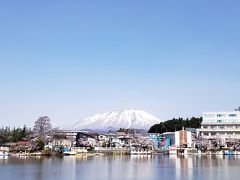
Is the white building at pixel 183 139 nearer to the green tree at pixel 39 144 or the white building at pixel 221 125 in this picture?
the white building at pixel 221 125

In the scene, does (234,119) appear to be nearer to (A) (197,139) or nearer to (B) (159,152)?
(A) (197,139)

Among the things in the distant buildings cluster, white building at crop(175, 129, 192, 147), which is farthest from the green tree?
white building at crop(175, 129, 192, 147)

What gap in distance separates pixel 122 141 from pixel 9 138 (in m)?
21.3

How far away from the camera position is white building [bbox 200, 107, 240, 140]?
232 feet

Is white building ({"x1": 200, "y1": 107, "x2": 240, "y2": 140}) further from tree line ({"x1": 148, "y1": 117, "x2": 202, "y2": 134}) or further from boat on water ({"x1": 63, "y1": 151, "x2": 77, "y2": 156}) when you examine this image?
boat on water ({"x1": 63, "y1": 151, "x2": 77, "y2": 156})

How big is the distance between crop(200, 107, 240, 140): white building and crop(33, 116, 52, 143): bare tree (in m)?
27.7

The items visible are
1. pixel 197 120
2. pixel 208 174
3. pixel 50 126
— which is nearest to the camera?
pixel 208 174

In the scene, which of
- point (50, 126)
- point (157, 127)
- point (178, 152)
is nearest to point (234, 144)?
point (178, 152)

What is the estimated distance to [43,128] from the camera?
61938 mm

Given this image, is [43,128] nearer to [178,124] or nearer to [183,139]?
[183,139]

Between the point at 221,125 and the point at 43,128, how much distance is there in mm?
31356

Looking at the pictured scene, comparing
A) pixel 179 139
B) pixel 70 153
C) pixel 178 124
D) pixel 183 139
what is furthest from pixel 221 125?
pixel 70 153

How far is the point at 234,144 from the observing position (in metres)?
68.2

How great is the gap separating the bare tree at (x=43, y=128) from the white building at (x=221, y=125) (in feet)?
90.9
